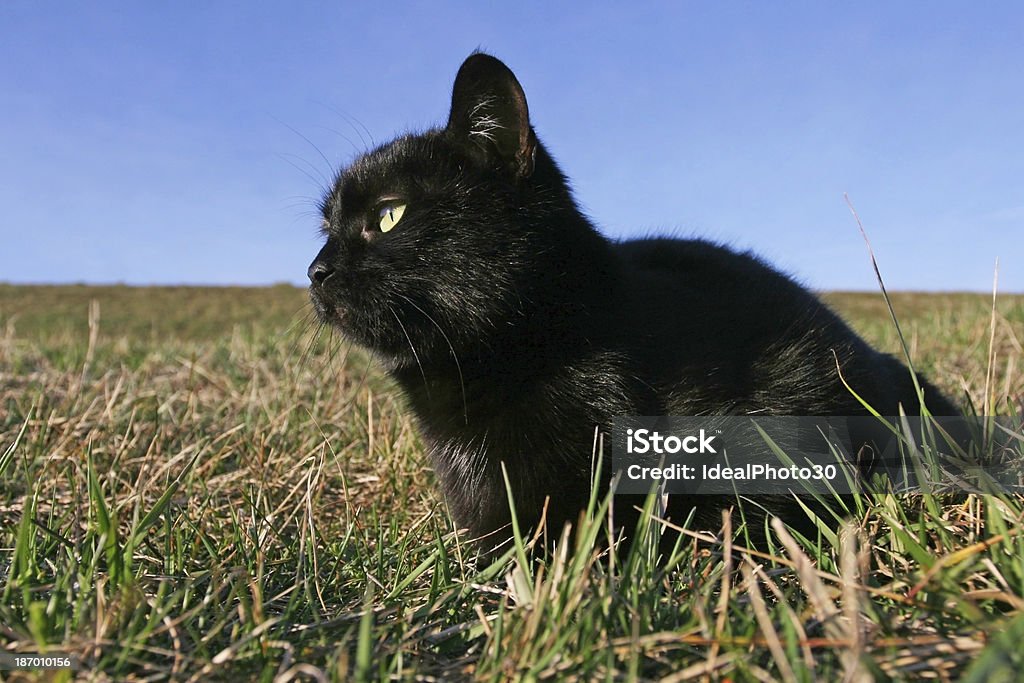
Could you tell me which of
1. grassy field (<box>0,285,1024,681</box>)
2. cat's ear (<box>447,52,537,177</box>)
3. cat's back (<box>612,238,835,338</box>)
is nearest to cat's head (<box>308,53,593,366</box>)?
cat's ear (<box>447,52,537,177</box>)

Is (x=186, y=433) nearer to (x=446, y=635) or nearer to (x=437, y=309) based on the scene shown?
(x=437, y=309)

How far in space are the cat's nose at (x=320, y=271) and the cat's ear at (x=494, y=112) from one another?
1.98 ft

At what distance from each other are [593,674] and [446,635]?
370mm

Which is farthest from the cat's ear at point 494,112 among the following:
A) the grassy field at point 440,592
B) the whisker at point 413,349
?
the grassy field at point 440,592

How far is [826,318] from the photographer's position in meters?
2.64

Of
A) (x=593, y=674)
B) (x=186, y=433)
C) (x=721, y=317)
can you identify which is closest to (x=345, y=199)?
(x=721, y=317)

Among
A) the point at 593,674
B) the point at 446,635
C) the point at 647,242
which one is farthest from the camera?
the point at 647,242

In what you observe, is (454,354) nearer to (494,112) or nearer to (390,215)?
(390,215)

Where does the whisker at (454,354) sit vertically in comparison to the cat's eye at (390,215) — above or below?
below

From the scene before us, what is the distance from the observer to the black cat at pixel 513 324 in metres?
2.07

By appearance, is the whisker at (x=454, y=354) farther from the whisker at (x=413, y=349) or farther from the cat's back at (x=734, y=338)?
the cat's back at (x=734, y=338)

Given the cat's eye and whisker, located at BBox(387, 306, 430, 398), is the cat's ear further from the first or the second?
whisker, located at BBox(387, 306, 430, 398)

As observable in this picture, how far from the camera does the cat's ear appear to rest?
2.18 m

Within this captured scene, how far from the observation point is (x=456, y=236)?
2105 mm
